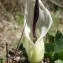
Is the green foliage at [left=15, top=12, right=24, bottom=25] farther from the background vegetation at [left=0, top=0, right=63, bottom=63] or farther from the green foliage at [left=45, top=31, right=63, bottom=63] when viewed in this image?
the green foliage at [left=45, top=31, right=63, bottom=63]

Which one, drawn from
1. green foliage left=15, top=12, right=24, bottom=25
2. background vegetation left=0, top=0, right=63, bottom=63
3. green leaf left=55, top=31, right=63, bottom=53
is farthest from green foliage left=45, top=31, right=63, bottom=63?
green foliage left=15, top=12, right=24, bottom=25

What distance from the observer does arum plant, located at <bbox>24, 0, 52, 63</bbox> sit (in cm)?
90

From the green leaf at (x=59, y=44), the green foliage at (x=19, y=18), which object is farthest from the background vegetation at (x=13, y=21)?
the green leaf at (x=59, y=44)

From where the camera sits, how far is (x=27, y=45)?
0.90 meters

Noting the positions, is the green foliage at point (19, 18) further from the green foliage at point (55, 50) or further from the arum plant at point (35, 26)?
the arum plant at point (35, 26)

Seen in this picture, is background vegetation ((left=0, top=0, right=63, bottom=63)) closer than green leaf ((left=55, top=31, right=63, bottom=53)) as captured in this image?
No

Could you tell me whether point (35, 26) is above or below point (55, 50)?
above

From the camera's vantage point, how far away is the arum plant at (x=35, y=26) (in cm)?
90

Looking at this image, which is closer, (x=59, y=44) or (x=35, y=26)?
(x=35, y=26)

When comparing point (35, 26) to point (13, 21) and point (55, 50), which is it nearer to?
point (55, 50)

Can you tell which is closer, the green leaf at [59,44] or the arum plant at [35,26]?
the arum plant at [35,26]

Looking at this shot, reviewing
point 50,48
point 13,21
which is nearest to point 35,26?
point 50,48

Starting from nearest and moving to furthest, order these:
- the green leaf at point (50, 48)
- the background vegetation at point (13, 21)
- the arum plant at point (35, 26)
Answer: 1. the arum plant at point (35, 26)
2. the green leaf at point (50, 48)
3. the background vegetation at point (13, 21)

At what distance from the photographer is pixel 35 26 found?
939 millimetres
